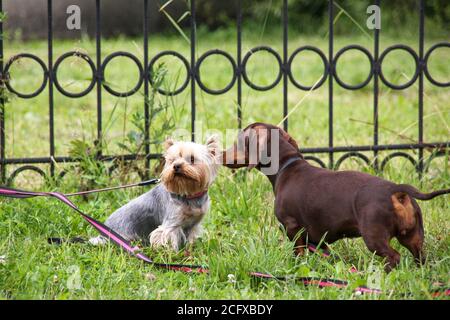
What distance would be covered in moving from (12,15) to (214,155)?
8.37 m

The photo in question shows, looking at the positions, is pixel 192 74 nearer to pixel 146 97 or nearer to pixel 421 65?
pixel 146 97

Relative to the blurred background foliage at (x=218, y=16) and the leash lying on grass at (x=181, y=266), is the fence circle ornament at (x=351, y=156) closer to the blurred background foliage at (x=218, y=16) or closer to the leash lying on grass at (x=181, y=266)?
the leash lying on grass at (x=181, y=266)

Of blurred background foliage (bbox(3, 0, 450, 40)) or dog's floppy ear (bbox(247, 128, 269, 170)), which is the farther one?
blurred background foliage (bbox(3, 0, 450, 40))

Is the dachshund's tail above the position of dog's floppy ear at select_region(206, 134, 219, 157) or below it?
below

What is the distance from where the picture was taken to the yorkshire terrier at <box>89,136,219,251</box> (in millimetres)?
3664

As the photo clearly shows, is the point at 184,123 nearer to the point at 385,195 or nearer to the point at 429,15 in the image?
the point at 385,195

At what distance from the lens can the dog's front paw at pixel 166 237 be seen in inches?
148

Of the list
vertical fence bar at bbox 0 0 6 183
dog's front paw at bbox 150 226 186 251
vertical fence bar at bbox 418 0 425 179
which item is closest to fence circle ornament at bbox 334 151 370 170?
→ vertical fence bar at bbox 418 0 425 179

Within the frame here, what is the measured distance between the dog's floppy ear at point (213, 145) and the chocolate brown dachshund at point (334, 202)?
6.6 inches

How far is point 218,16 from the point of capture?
40.1 feet

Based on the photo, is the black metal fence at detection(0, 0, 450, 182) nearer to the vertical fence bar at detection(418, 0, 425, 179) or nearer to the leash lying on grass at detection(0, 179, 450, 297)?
the vertical fence bar at detection(418, 0, 425, 179)

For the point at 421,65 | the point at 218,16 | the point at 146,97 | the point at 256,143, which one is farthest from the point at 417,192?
the point at 218,16

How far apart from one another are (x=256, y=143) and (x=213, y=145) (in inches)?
12.0

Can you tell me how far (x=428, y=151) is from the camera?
508 cm
